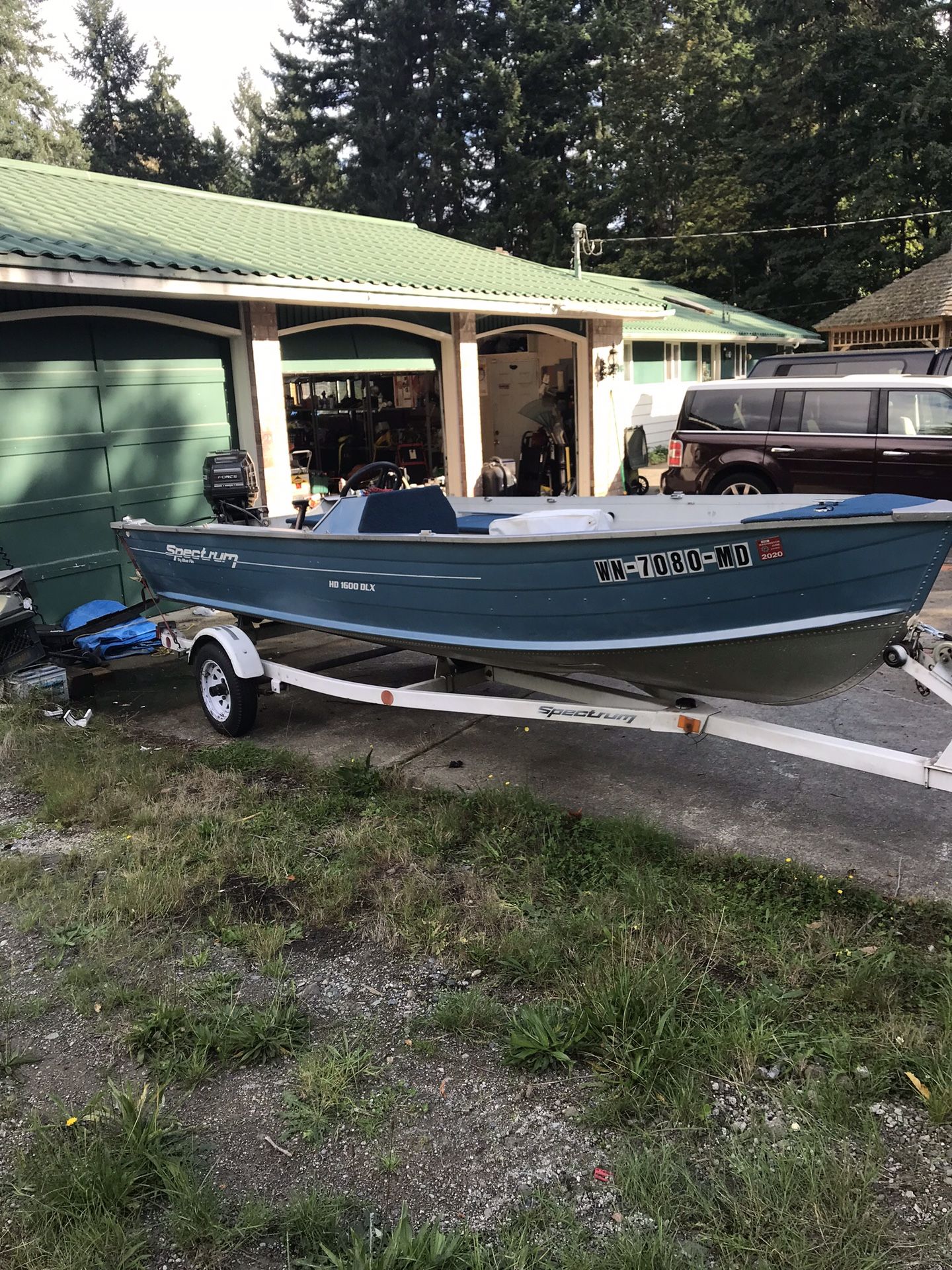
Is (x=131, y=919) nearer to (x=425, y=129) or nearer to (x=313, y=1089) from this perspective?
(x=313, y=1089)

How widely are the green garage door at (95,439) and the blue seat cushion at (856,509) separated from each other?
6.47 m

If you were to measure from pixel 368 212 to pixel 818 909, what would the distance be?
4200cm

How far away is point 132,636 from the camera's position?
8.05m

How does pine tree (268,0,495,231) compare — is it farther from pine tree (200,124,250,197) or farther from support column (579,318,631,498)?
support column (579,318,631,498)

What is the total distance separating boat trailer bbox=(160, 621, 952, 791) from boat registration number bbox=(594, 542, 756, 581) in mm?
663

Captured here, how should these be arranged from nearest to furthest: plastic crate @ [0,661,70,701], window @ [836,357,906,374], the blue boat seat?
1. the blue boat seat
2. plastic crate @ [0,661,70,701]
3. window @ [836,357,906,374]

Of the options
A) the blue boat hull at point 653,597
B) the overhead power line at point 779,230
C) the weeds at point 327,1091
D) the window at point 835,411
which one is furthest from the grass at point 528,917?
the overhead power line at point 779,230

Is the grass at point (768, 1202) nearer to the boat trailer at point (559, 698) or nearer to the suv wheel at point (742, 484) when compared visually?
the boat trailer at point (559, 698)

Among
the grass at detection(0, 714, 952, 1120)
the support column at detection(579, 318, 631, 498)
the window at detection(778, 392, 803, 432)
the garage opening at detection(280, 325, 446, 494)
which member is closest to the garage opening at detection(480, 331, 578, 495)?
the support column at detection(579, 318, 631, 498)

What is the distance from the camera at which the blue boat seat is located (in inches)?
237

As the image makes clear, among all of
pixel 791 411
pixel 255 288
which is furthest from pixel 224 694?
pixel 791 411

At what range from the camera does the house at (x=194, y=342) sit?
28.8 ft

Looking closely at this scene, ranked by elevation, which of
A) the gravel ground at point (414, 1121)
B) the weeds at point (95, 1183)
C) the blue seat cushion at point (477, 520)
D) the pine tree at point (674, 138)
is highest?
the pine tree at point (674, 138)

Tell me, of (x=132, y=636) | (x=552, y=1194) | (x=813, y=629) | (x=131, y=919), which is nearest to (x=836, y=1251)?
(x=552, y=1194)
